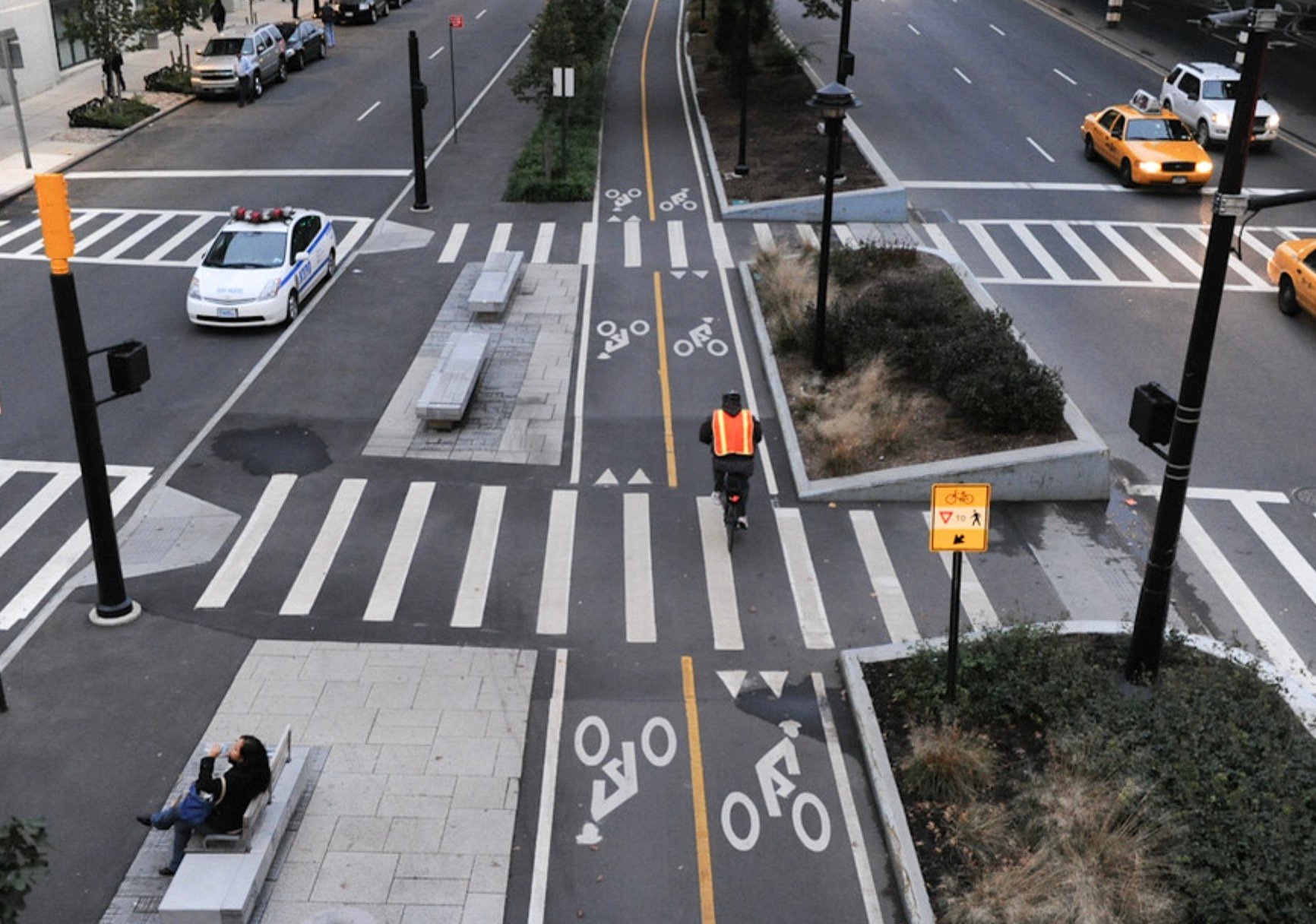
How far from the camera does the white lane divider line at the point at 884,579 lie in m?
14.6

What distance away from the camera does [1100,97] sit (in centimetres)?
4294

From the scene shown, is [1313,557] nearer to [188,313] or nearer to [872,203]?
[872,203]

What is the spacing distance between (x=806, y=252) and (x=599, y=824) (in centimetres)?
1720

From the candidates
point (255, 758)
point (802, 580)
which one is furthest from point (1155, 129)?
A: point (255, 758)

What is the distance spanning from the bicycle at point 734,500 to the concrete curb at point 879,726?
110 inches

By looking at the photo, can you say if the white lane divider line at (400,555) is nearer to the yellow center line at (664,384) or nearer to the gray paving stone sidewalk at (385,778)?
the gray paving stone sidewalk at (385,778)

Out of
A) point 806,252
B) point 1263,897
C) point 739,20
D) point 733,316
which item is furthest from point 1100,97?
point 1263,897

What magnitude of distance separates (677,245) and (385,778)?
755 inches

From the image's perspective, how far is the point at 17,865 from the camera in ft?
24.2

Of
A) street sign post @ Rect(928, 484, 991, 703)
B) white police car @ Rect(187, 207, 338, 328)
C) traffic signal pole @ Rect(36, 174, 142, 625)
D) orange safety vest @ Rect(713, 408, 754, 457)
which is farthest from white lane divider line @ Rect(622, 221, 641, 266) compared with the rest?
street sign post @ Rect(928, 484, 991, 703)

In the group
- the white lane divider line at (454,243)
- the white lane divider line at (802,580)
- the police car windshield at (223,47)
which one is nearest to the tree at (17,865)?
the white lane divider line at (802,580)

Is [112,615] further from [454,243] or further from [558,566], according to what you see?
[454,243]

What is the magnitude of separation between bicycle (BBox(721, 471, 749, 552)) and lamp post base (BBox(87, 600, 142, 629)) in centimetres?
695

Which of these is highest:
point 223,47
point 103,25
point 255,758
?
point 103,25
